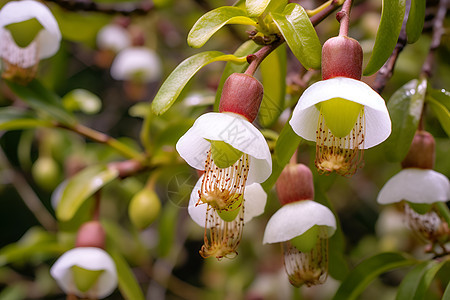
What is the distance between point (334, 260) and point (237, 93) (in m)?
0.41

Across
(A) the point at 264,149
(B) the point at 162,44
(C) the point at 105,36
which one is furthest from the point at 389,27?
(B) the point at 162,44

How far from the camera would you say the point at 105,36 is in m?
1.77

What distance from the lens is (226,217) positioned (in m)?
0.55

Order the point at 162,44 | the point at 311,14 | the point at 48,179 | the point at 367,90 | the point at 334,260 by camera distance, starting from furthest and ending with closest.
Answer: the point at 162,44 → the point at 48,179 → the point at 334,260 → the point at 311,14 → the point at 367,90

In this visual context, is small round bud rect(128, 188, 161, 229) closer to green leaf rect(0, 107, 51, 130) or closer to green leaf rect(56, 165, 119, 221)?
green leaf rect(56, 165, 119, 221)

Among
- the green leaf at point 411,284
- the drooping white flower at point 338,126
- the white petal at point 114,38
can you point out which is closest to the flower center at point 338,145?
the drooping white flower at point 338,126

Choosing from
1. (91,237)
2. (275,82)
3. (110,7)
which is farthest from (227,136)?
(110,7)

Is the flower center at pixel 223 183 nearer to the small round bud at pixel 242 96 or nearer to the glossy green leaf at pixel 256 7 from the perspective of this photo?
the small round bud at pixel 242 96

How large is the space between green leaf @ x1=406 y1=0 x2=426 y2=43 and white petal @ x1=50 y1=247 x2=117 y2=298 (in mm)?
623

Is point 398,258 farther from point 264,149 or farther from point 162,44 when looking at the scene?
point 162,44

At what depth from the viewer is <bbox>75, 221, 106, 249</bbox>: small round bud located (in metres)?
0.86

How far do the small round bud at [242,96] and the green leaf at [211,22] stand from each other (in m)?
0.06

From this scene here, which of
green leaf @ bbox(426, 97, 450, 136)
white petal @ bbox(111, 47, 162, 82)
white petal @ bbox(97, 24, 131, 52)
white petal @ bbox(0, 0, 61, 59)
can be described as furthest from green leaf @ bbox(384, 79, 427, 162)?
white petal @ bbox(97, 24, 131, 52)

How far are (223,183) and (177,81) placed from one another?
137mm
